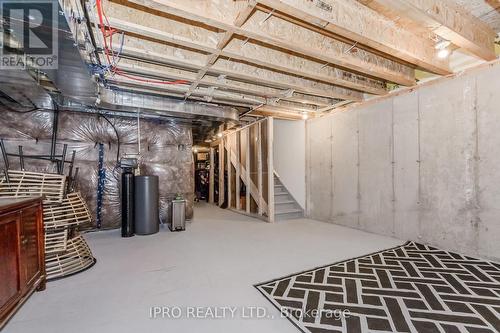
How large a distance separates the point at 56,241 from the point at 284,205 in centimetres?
441

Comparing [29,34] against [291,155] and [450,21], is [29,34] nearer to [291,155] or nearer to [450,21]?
[450,21]

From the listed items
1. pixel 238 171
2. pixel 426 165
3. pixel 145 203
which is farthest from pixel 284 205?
pixel 145 203

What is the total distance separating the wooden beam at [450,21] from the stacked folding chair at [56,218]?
3858 millimetres

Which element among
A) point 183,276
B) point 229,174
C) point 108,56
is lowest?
point 183,276

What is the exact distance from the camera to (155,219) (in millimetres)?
4324

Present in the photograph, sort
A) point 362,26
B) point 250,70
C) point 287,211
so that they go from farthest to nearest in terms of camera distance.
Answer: point 287,211 → point 250,70 → point 362,26

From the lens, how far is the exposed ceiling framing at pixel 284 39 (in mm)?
2033

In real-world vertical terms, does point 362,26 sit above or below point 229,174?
above

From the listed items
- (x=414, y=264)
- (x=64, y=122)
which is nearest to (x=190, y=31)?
(x=64, y=122)

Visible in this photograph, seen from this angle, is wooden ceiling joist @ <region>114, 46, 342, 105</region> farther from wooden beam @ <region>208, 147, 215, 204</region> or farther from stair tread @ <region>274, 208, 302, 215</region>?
wooden beam @ <region>208, 147, 215, 204</region>

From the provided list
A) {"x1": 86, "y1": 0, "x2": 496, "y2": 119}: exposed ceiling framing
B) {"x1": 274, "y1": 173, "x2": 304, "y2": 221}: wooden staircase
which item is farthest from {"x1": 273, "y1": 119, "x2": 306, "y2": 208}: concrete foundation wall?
{"x1": 86, "y1": 0, "x2": 496, "y2": 119}: exposed ceiling framing

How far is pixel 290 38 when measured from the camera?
2420 millimetres

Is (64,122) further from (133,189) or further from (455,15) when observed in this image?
(455,15)

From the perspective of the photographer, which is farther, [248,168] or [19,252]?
[248,168]
